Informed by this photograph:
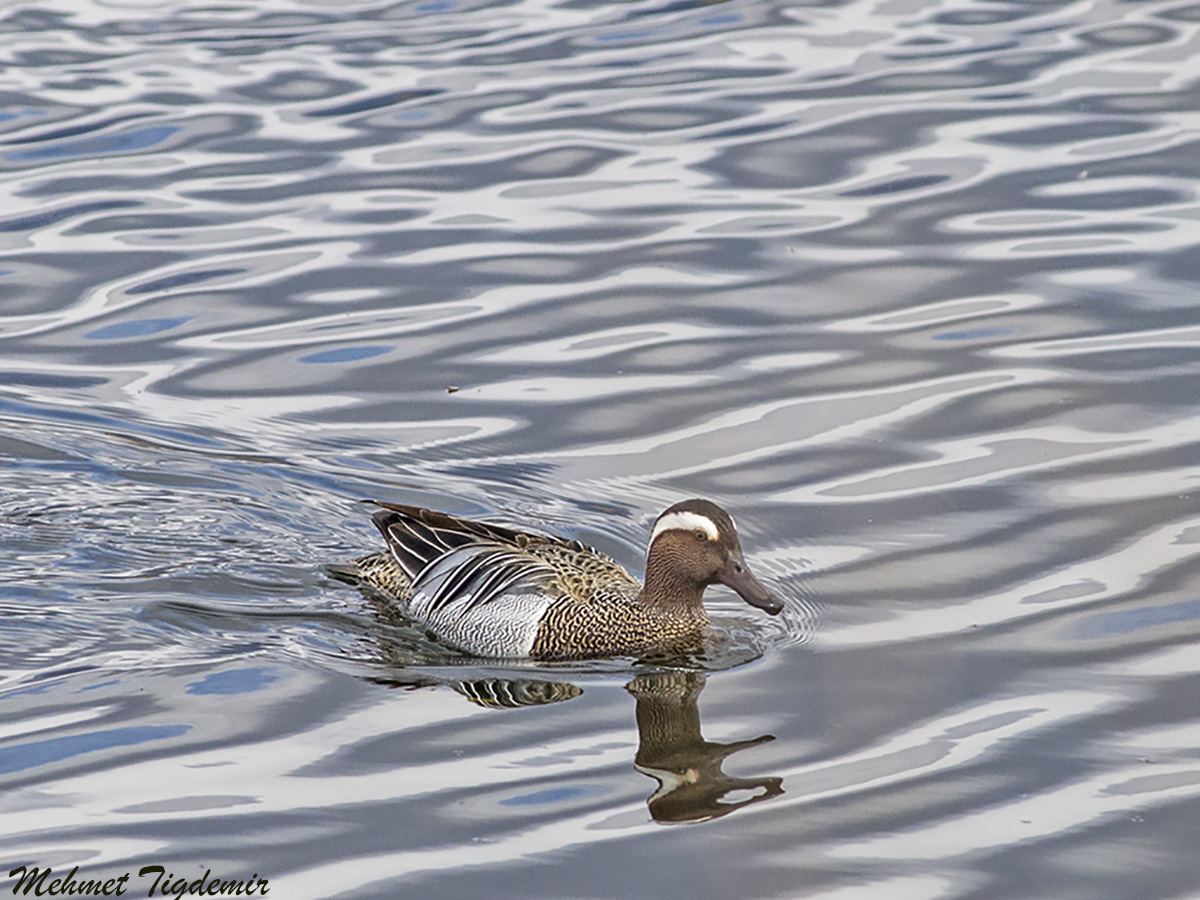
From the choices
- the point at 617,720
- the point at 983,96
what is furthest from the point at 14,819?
the point at 983,96

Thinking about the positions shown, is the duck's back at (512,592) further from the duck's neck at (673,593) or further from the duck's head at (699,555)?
the duck's head at (699,555)

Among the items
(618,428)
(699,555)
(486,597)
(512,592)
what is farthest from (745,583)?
(618,428)

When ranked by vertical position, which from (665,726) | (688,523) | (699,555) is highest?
(688,523)

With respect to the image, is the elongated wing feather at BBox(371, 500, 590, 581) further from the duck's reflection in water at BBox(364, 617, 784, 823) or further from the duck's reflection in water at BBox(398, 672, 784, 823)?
the duck's reflection in water at BBox(398, 672, 784, 823)

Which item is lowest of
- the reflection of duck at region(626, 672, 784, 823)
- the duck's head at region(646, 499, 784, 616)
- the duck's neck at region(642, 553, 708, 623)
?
the reflection of duck at region(626, 672, 784, 823)

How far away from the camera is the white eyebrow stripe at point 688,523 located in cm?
886

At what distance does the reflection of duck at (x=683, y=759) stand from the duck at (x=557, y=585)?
0.55 meters

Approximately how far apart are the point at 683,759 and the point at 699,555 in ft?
5.34

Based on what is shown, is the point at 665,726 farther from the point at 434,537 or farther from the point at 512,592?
the point at 434,537

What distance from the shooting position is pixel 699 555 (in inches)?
353

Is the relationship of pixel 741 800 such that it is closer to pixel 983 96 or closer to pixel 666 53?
pixel 983 96

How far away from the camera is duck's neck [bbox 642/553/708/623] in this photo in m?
9.08

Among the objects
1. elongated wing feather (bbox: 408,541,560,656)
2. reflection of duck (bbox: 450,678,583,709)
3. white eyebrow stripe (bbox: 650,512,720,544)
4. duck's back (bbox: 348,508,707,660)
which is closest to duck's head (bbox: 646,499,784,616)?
white eyebrow stripe (bbox: 650,512,720,544)

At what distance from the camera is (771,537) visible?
32.1 ft
